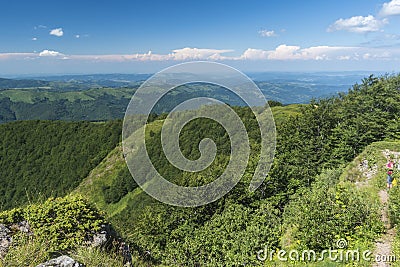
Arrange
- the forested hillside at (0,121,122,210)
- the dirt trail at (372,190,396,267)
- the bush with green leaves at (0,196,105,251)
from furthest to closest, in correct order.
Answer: the forested hillside at (0,121,122,210), the dirt trail at (372,190,396,267), the bush with green leaves at (0,196,105,251)

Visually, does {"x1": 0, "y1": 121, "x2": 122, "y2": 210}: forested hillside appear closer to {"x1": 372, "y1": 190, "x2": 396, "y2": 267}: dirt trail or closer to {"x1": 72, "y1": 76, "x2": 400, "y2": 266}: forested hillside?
{"x1": 72, "y1": 76, "x2": 400, "y2": 266}: forested hillside

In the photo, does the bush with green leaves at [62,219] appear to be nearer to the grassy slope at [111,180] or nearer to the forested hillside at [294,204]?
the forested hillside at [294,204]

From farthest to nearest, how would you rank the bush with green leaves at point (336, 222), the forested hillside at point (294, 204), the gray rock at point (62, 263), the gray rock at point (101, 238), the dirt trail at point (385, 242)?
the forested hillside at point (294, 204)
the bush with green leaves at point (336, 222)
the dirt trail at point (385, 242)
the gray rock at point (101, 238)
the gray rock at point (62, 263)

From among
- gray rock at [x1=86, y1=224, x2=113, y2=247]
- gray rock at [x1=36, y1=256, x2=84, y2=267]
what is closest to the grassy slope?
gray rock at [x1=86, y1=224, x2=113, y2=247]

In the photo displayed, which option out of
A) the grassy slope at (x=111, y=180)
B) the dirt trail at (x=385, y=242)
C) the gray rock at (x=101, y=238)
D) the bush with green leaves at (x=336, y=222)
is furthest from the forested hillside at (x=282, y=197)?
the gray rock at (x=101, y=238)

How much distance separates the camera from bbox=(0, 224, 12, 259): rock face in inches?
300

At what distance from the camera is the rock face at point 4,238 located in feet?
25.0

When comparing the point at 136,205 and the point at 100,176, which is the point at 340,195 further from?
the point at 100,176

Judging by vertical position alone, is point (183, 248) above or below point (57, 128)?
above

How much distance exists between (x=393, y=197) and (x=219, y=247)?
30.5 ft

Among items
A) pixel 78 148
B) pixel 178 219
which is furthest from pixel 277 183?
pixel 78 148

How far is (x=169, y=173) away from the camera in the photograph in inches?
3602

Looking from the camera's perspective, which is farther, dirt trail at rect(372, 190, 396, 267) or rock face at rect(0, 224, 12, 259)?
dirt trail at rect(372, 190, 396, 267)

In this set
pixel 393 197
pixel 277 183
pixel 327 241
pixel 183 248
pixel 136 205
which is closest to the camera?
pixel 327 241
